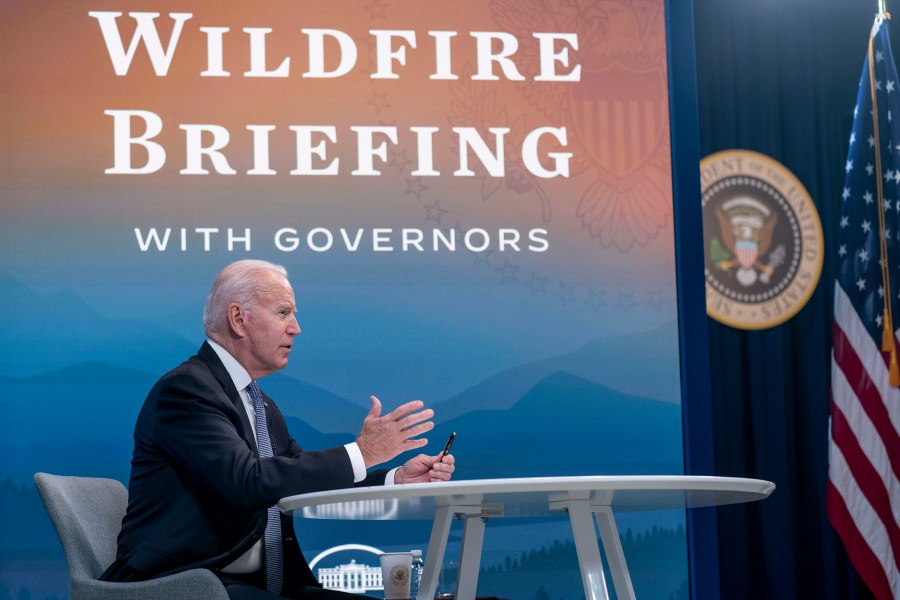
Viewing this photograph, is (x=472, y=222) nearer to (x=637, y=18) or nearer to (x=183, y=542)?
(x=637, y=18)

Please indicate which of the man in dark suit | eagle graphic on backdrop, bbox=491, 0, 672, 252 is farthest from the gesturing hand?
eagle graphic on backdrop, bbox=491, 0, 672, 252

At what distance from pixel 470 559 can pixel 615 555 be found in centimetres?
32

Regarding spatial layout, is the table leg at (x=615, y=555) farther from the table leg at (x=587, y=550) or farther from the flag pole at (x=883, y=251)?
the flag pole at (x=883, y=251)

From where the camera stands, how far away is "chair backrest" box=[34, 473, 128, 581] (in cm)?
245

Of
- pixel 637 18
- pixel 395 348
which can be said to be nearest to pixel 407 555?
pixel 395 348

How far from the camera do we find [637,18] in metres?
4.38

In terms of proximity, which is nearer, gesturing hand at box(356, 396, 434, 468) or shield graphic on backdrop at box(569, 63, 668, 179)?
gesturing hand at box(356, 396, 434, 468)

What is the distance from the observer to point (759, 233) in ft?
17.1

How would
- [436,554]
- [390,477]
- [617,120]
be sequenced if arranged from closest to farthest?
1. [436,554]
2. [390,477]
3. [617,120]

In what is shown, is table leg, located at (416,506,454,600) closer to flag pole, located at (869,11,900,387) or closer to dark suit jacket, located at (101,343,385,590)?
dark suit jacket, located at (101,343,385,590)

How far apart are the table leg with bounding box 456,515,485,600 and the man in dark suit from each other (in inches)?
6.8

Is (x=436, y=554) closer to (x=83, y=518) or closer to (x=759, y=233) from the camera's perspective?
(x=83, y=518)

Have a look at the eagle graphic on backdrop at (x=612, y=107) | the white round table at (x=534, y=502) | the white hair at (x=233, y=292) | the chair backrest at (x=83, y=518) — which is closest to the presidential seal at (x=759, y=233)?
the eagle graphic on backdrop at (x=612, y=107)

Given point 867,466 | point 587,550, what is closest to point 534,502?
point 587,550
